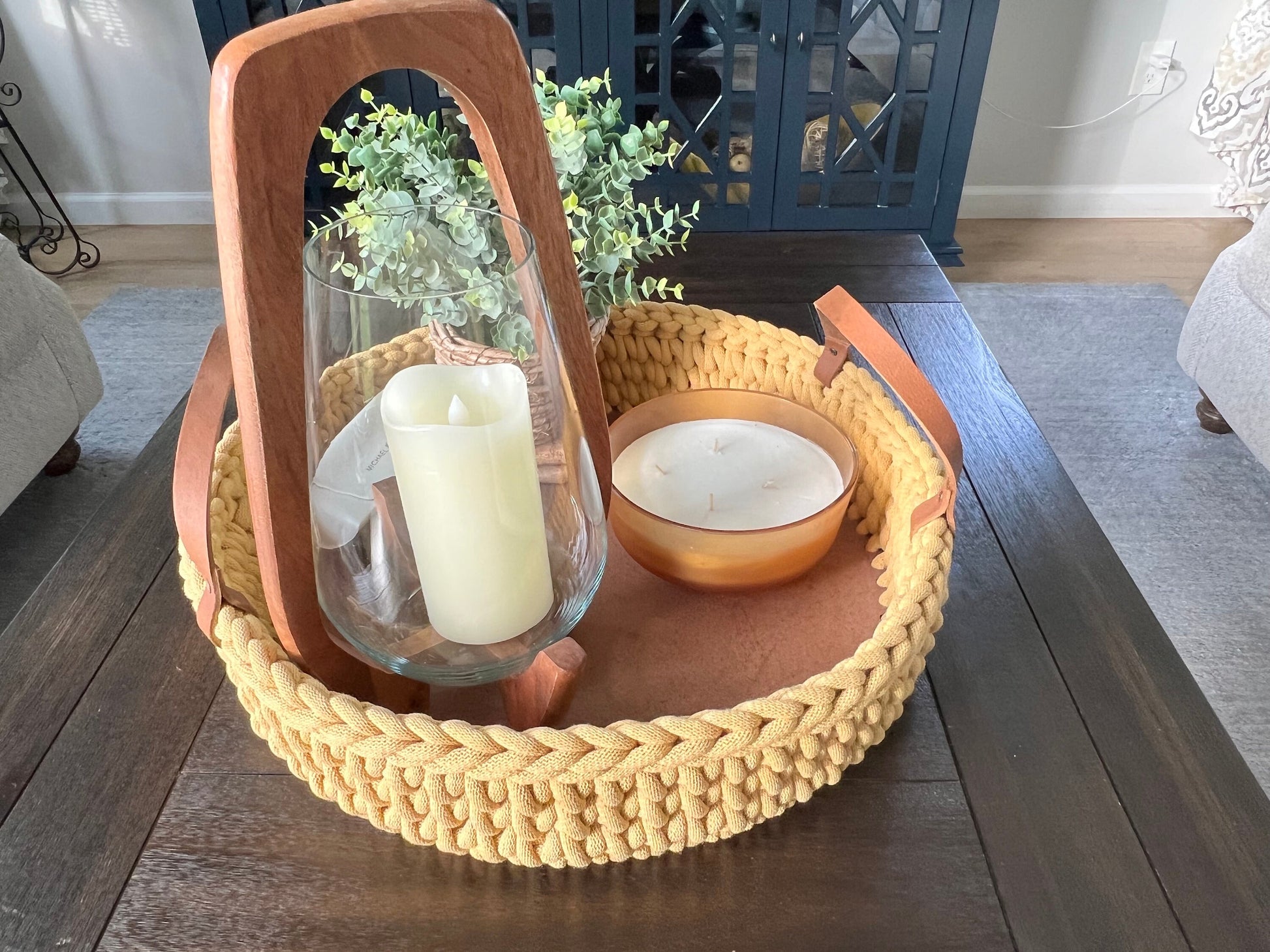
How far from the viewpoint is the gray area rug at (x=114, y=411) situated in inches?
53.1

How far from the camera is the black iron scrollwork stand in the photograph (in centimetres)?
213

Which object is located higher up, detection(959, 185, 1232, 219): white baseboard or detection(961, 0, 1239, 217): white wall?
detection(961, 0, 1239, 217): white wall

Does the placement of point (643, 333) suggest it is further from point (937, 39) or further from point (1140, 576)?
point (937, 39)

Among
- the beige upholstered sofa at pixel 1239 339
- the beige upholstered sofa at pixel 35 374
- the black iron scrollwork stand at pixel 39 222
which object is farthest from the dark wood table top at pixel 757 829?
the black iron scrollwork stand at pixel 39 222

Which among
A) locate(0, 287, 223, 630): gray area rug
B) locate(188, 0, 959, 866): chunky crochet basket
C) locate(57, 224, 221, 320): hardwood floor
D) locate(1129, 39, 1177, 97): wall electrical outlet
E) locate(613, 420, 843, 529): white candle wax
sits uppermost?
locate(188, 0, 959, 866): chunky crochet basket

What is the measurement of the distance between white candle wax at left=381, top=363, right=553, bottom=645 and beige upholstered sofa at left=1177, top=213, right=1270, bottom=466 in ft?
4.29

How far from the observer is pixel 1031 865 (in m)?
0.44

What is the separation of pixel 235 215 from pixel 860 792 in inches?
15.5

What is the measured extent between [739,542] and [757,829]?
152 mm

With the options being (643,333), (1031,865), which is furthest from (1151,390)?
(1031,865)

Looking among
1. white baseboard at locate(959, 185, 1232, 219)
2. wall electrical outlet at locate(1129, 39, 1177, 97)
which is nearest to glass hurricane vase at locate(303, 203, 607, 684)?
white baseboard at locate(959, 185, 1232, 219)

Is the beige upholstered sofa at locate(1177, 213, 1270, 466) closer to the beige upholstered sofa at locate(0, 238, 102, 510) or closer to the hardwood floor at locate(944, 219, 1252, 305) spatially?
the hardwood floor at locate(944, 219, 1252, 305)

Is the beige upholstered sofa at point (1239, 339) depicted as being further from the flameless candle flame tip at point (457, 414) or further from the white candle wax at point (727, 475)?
the flameless candle flame tip at point (457, 414)

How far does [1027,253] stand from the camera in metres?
2.24
